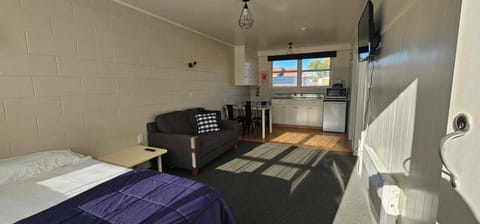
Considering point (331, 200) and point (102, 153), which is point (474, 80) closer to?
point (331, 200)

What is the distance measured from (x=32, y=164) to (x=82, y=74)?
3.58 ft

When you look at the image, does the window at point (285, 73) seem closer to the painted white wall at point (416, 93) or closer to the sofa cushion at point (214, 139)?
the sofa cushion at point (214, 139)

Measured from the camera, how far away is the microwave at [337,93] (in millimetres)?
5539

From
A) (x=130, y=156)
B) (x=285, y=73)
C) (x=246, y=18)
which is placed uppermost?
(x=246, y=18)

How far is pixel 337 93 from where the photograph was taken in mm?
5621

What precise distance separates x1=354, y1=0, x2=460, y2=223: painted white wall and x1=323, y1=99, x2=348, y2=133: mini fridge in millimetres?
3601

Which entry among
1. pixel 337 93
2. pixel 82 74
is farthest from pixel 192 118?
pixel 337 93

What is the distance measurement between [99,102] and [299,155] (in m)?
3.15

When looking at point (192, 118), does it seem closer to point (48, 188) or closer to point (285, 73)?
point (48, 188)

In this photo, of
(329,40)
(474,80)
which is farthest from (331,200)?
(329,40)

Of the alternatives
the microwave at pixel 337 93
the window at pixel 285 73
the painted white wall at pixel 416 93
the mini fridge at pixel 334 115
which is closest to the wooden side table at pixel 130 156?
the painted white wall at pixel 416 93

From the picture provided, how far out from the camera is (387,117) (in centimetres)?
177

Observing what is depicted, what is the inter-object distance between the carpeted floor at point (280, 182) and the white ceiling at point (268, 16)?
7.69 feet

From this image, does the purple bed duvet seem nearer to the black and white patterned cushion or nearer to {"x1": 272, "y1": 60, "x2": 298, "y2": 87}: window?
the black and white patterned cushion
